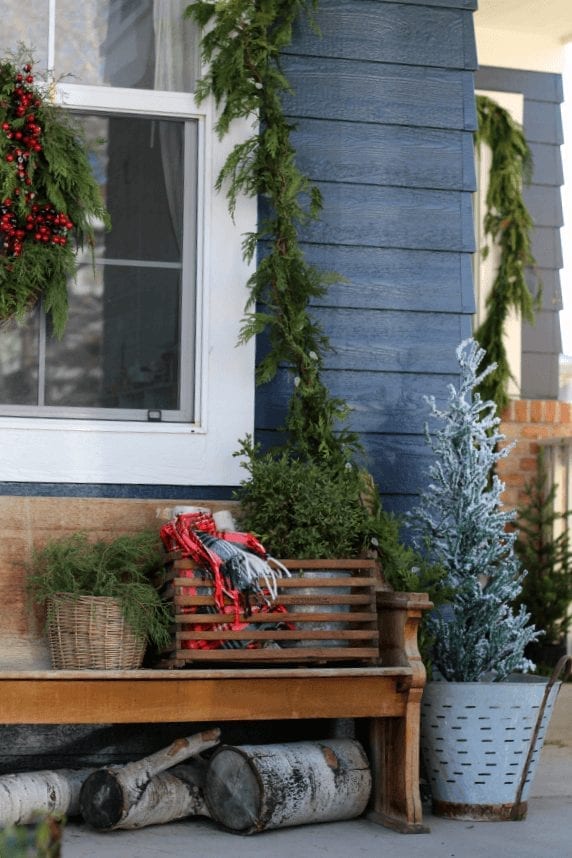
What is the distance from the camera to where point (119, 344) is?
3.83 m

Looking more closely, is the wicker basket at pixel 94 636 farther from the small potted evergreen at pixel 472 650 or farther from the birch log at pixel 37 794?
the small potted evergreen at pixel 472 650

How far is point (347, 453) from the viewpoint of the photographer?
3738 mm

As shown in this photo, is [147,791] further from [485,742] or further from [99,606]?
[485,742]

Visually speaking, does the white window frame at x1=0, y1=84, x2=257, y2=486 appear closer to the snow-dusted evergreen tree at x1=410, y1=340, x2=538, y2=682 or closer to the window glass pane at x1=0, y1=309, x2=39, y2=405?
the window glass pane at x1=0, y1=309, x2=39, y2=405

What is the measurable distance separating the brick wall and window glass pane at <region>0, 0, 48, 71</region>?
3.97 metres

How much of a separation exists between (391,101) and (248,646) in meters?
1.82

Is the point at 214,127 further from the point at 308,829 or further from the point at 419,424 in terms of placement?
the point at 308,829

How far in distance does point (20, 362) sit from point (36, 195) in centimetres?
49

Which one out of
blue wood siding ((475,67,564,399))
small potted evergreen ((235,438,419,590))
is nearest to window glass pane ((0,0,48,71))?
small potted evergreen ((235,438,419,590))

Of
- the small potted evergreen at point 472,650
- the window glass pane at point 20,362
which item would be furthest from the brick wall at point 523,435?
the window glass pane at point 20,362

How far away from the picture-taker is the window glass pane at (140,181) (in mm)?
3834

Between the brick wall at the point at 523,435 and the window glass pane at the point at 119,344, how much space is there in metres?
3.59

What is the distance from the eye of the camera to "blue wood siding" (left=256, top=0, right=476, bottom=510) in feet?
13.0

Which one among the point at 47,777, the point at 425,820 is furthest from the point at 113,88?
the point at 425,820
